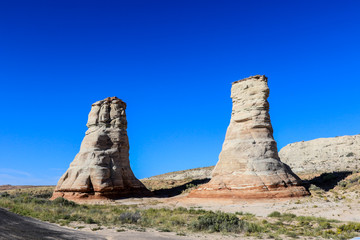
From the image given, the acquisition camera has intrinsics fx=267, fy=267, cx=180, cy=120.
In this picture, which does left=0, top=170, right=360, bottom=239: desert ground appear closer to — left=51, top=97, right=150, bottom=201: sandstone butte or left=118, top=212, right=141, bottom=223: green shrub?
left=118, top=212, right=141, bottom=223: green shrub

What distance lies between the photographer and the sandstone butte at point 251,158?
23.9 metres

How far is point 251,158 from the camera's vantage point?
25.9m

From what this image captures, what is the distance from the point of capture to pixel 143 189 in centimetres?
3522

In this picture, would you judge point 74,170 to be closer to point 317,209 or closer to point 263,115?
point 263,115

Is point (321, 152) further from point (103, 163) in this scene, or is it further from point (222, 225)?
point (222, 225)

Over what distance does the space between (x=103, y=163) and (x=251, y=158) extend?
1747 centimetres

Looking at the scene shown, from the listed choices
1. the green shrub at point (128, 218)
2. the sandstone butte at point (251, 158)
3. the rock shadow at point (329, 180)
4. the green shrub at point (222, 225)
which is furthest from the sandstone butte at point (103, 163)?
the rock shadow at point (329, 180)

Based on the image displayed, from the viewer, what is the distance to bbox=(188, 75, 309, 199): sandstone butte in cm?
2394

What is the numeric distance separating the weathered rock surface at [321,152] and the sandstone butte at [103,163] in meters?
34.8

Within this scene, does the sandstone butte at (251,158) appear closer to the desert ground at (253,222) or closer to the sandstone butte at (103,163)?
the desert ground at (253,222)

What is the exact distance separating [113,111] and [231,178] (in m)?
18.6

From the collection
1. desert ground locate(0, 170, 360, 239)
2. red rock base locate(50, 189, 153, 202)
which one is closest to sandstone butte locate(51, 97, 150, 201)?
red rock base locate(50, 189, 153, 202)

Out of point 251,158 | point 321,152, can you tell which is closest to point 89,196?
point 251,158

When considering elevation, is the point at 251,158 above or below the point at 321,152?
below
